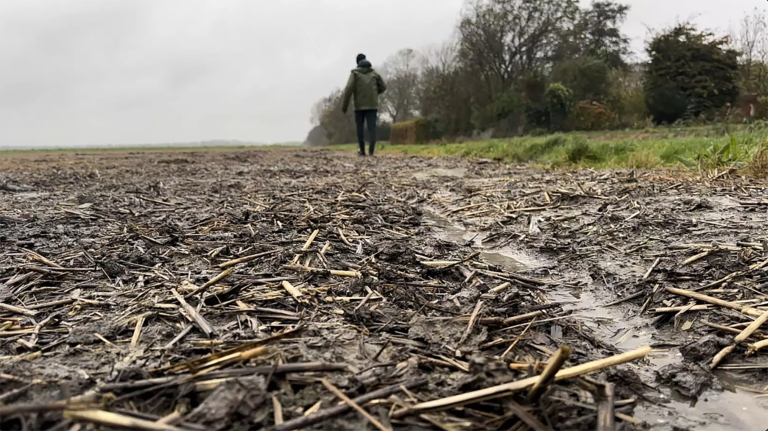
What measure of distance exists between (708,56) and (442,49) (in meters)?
18.9

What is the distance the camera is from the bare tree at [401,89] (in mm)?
40469

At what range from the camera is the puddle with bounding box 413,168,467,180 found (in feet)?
22.5

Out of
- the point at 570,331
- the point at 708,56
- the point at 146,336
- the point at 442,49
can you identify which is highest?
the point at 442,49

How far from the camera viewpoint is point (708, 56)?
696 inches

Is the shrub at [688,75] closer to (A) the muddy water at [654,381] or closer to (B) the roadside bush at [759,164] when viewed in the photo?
(B) the roadside bush at [759,164]

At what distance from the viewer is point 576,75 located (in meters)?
22.1

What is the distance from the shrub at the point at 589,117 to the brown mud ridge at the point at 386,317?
653 inches

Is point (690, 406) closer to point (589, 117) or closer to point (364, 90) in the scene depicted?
point (364, 90)

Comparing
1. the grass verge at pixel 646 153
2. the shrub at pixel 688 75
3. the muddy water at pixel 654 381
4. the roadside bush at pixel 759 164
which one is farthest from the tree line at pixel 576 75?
the muddy water at pixel 654 381

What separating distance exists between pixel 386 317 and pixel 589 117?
19.9m

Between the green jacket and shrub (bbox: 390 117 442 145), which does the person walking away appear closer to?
the green jacket

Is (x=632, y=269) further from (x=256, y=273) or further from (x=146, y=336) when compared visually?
(x=146, y=336)

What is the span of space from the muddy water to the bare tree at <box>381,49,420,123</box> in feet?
126

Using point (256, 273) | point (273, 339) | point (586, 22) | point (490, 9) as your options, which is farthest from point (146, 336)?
point (586, 22)
